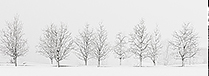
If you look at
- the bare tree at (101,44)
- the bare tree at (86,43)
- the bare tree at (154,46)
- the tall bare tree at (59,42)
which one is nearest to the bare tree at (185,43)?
the bare tree at (154,46)

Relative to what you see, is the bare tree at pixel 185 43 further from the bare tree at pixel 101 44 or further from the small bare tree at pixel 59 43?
the small bare tree at pixel 59 43

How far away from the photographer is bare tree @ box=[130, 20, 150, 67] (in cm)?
4142

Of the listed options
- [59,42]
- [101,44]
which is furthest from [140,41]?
[59,42]

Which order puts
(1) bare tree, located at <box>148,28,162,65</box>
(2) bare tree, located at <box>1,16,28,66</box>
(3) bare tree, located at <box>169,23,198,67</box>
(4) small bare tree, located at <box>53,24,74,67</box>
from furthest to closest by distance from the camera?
1. (1) bare tree, located at <box>148,28,162,65</box>
2. (3) bare tree, located at <box>169,23,198,67</box>
3. (2) bare tree, located at <box>1,16,28,66</box>
4. (4) small bare tree, located at <box>53,24,74,67</box>

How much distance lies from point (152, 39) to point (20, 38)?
20941 millimetres

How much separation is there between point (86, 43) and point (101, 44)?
3542 mm

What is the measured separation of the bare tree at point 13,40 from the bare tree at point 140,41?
16.2 m

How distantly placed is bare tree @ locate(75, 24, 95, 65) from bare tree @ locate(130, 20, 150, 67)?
6.77 metres

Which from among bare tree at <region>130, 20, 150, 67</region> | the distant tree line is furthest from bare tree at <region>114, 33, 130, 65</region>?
bare tree at <region>130, 20, 150, 67</region>

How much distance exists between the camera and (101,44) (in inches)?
1683

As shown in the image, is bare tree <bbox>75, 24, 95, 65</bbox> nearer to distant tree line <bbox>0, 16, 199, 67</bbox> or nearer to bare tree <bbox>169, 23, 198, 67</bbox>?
distant tree line <bbox>0, 16, 199, 67</bbox>

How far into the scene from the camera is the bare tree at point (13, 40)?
135 feet

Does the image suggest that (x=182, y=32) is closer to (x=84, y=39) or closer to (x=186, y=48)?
(x=186, y=48)

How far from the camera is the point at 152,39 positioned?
46281mm
